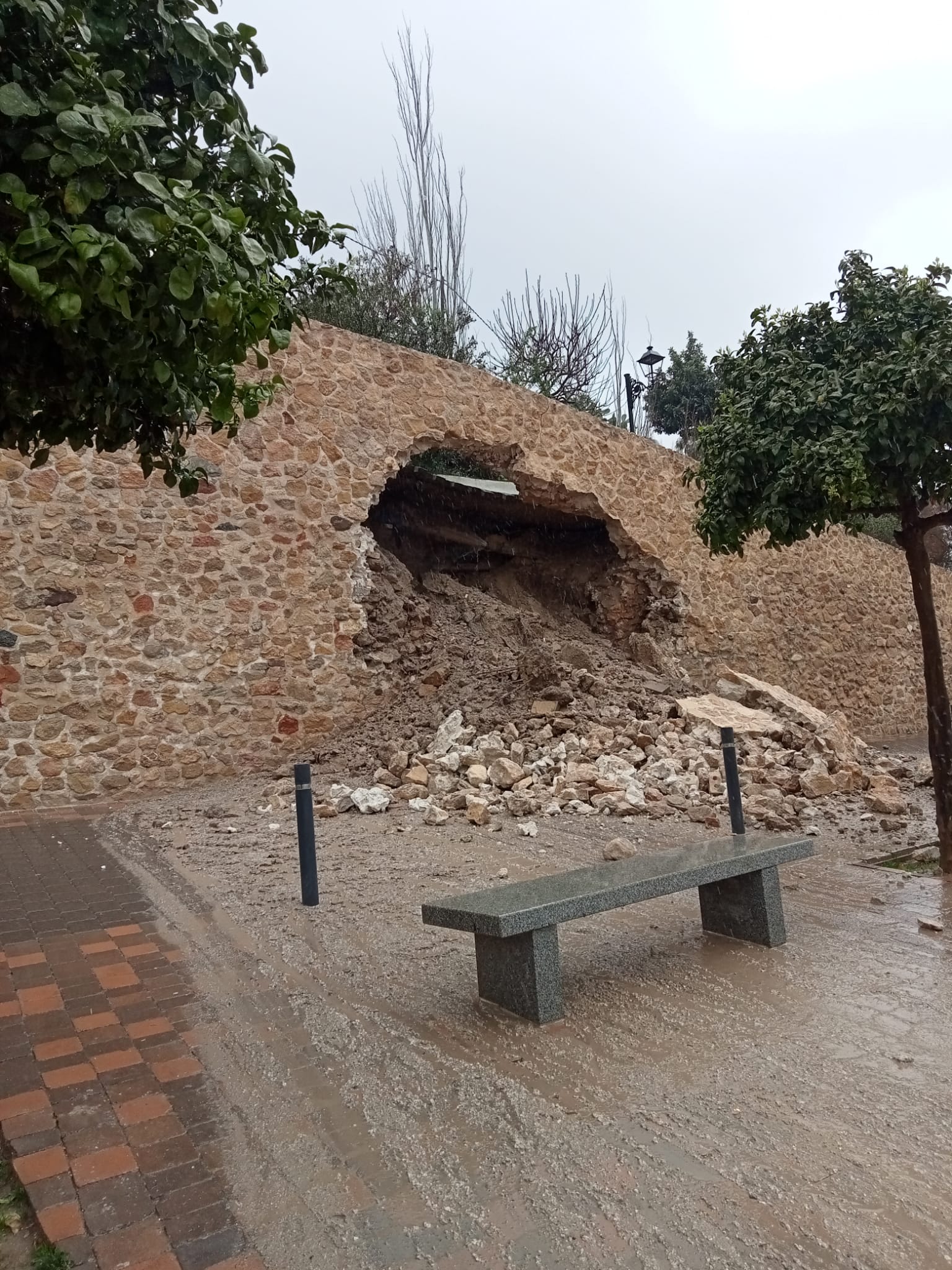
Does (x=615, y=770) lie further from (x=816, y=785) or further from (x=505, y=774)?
(x=816, y=785)

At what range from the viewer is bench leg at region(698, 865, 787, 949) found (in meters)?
3.71

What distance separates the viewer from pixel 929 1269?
175 centimetres

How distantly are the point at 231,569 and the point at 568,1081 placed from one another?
5.61 metres

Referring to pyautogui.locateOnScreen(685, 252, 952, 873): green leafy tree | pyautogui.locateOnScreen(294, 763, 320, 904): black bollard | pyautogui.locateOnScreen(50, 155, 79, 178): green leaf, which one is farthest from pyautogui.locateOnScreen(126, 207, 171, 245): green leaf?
pyautogui.locateOnScreen(685, 252, 952, 873): green leafy tree

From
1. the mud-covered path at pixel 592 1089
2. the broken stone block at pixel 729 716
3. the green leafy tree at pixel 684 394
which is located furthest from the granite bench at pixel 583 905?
Result: the green leafy tree at pixel 684 394

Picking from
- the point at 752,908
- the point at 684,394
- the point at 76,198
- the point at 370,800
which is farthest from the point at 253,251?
the point at 684,394

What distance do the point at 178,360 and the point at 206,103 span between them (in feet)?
2.36

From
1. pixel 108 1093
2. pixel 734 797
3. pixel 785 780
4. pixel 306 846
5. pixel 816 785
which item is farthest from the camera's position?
pixel 785 780

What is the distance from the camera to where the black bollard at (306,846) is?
4.30m

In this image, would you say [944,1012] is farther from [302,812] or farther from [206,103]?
[206,103]

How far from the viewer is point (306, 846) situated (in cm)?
434

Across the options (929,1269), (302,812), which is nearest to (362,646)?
(302,812)

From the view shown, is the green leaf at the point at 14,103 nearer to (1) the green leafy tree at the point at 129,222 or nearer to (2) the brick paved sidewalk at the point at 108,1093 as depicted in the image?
(1) the green leafy tree at the point at 129,222

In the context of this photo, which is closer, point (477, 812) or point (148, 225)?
point (148, 225)
